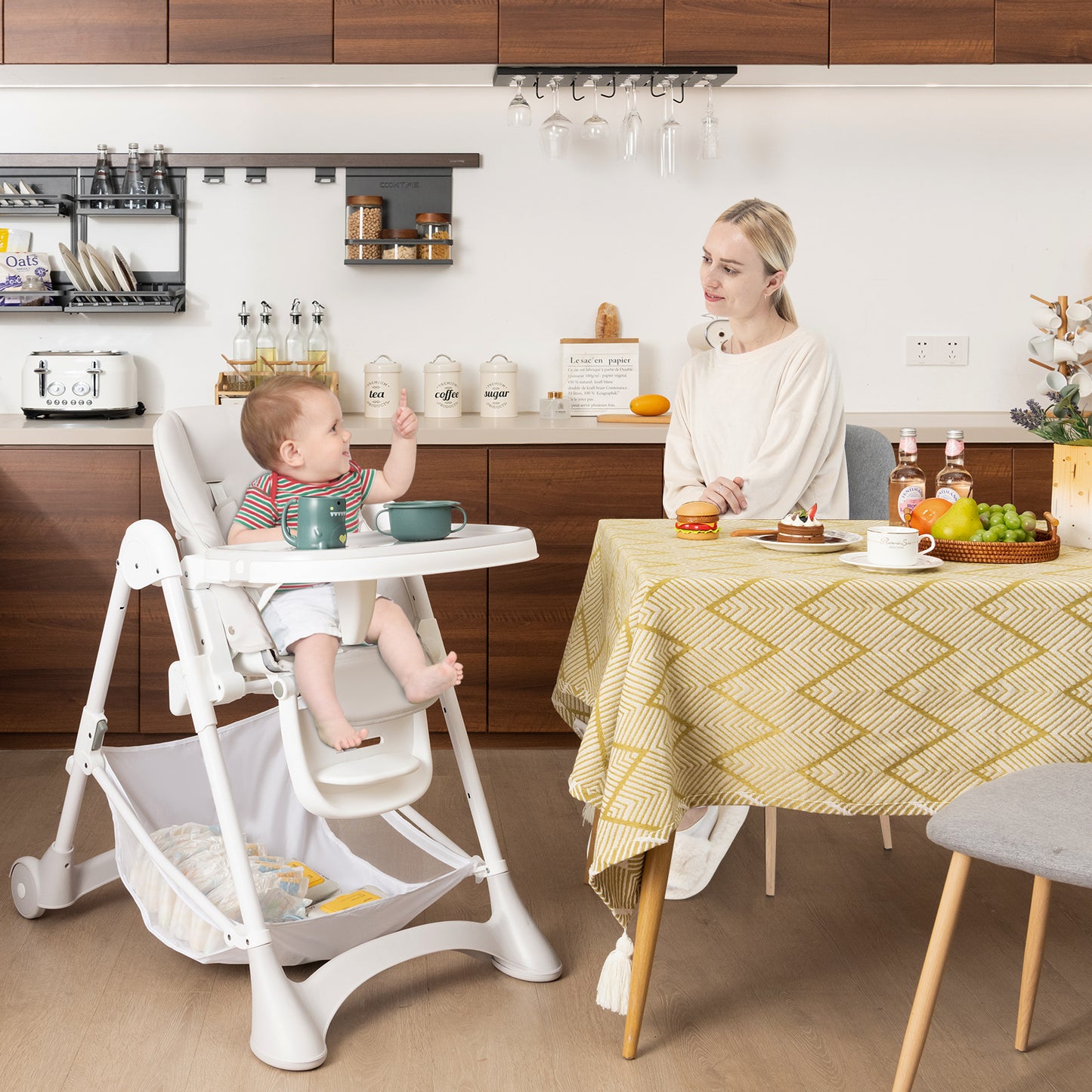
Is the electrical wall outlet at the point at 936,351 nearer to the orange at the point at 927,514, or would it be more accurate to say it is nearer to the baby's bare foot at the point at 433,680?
the orange at the point at 927,514

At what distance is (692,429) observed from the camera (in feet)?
8.32

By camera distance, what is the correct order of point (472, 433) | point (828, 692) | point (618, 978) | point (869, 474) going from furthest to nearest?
point (472, 433) → point (869, 474) → point (618, 978) → point (828, 692)

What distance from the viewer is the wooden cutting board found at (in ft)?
11.1

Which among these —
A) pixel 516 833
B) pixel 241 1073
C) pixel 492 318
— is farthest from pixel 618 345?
pixel 241 1073

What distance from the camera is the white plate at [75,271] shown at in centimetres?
354

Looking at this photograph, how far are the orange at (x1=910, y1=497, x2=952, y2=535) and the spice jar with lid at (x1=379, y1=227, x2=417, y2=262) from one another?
2191mm

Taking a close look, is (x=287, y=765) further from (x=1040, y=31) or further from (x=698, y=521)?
(x=1040, y=31)

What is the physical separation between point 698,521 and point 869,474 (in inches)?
30.2

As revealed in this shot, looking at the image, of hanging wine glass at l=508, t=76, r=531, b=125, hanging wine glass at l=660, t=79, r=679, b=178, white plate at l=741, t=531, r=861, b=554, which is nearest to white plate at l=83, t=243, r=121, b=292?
hanging wine glass at l=508, t=76, r=531, b=125

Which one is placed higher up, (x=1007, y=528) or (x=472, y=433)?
(x=472, y=433)

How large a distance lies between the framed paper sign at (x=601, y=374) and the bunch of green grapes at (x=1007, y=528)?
1.99 metres

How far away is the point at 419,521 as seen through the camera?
70.9 inches

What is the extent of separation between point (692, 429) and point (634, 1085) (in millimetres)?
1323

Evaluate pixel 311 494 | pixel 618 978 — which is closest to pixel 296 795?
pixel 311 494
